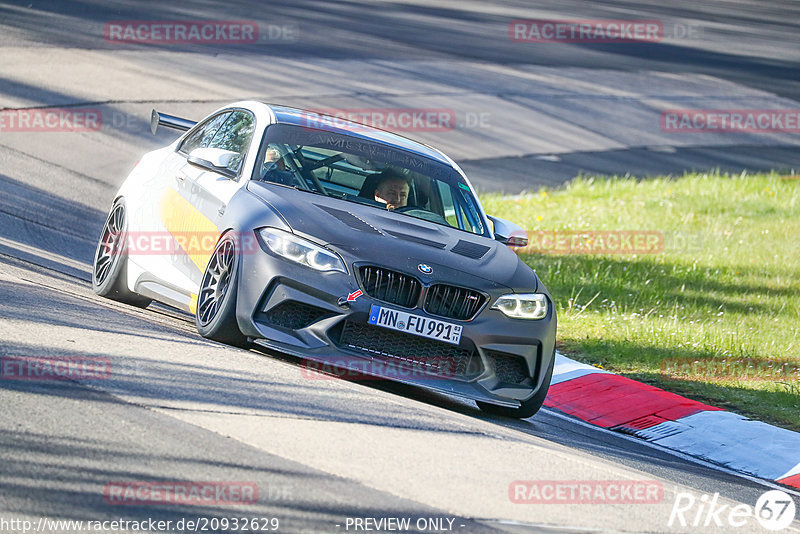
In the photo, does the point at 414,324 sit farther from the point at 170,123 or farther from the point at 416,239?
the point at 170,123

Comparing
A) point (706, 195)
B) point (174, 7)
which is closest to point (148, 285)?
point (706, 195)

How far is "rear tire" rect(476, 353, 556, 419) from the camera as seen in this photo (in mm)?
7918

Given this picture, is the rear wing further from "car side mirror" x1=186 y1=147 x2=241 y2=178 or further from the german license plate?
the german license plate

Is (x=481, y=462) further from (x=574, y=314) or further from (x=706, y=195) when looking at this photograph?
(x=706, y=195)

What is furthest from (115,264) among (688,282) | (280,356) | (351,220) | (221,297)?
(688,282)

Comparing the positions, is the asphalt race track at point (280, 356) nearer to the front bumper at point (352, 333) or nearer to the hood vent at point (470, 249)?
the front bumper at point (352, 333)

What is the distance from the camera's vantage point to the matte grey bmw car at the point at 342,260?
7.33m

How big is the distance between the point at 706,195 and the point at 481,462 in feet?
46.2

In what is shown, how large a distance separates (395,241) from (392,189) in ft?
3.99

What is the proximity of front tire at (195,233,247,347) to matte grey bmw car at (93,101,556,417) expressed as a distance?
1 cm

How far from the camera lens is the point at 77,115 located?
17234 millimetres

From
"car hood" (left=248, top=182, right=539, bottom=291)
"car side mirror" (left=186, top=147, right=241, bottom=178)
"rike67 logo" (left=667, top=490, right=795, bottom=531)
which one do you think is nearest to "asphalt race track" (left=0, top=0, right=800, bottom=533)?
"rike67 logo" (left=667, top=490, right=795, bottom=531)

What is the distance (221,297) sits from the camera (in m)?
7.72

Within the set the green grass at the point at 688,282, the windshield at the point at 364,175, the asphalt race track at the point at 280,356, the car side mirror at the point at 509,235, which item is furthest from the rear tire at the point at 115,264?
the green grass at the point at 688,282
